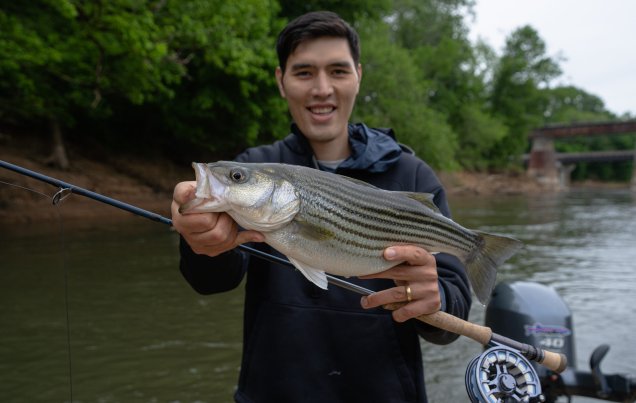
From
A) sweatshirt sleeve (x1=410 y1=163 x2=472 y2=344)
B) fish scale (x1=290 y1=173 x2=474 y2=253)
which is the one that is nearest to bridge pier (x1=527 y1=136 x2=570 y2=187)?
sweatshirt sleeve (x1=410 y1=163 x2=472 y2=344)

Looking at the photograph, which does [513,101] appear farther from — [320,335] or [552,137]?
[320,335]

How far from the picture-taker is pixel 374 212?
2324 mm

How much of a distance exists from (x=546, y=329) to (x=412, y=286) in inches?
91.3

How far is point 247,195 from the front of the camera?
212 centimetres

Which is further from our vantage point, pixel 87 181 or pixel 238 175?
pixel 87 181

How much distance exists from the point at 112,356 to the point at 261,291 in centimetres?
404

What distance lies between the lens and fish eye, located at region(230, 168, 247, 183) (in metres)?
2.12

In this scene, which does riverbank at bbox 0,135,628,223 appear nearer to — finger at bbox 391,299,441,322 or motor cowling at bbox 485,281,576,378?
motor cowling at bbox 485,281,576,378

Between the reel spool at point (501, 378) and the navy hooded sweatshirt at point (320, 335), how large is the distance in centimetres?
25

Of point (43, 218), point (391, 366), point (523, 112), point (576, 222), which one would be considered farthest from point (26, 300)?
point (523, 112)

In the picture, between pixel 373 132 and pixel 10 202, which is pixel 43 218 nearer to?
pixel 10 202

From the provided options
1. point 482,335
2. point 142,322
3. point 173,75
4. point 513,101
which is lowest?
point 142,322

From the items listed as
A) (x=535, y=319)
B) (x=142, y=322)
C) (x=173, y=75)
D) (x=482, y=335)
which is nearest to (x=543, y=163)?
(x=173, y=75)

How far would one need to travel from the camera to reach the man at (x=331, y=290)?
2.44m
